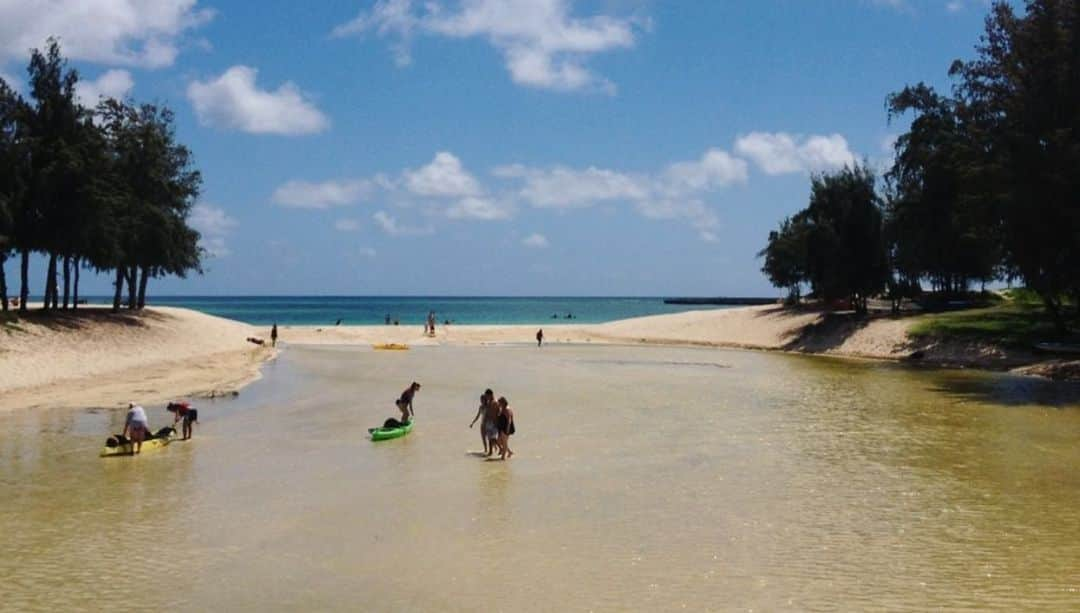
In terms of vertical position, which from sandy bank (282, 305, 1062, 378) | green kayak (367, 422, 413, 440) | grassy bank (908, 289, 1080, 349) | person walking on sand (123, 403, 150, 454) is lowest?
green kayak (367, 422, 413, 440)

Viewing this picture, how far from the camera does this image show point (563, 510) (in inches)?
728

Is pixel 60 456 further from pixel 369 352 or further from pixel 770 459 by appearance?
pixel 369 352

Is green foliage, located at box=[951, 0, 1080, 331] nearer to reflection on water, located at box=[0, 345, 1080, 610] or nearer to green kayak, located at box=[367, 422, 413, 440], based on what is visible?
reflection on water, located at box=[0, 345, 1080, 610]

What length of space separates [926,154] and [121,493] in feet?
193

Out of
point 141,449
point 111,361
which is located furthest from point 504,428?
point 111,361

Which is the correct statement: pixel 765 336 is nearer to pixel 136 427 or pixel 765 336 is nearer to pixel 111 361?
pixel 111 361

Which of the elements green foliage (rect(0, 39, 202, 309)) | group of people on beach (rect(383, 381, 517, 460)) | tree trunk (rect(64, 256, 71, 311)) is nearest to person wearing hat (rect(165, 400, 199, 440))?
group of people on beach (rect(383, 381, 517, 460))

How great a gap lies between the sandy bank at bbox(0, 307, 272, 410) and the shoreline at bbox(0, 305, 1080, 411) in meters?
0.08

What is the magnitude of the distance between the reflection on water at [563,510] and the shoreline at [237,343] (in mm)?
9119

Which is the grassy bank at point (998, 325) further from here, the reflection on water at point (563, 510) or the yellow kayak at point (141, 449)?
the yellow kayak at point (141, 449)

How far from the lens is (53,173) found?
173 feet

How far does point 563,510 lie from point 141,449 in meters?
13.5

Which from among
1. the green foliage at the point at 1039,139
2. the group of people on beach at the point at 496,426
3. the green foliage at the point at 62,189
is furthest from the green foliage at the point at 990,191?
the green foliage at the point at 62,189

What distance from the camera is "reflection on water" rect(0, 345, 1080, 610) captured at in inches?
526
